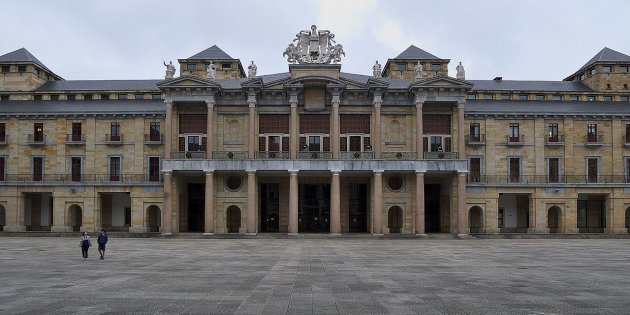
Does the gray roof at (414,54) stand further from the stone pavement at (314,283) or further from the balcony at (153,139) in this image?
the stone pavement at (314,283)

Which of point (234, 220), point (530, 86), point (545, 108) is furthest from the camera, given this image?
point (530, 86)

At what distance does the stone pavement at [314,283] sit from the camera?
1695 cm

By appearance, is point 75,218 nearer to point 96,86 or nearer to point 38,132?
point 38,132

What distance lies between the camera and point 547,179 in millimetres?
63000

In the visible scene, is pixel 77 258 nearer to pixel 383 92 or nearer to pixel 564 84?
pixel 383 92

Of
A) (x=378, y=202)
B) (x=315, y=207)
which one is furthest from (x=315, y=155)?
(x=378, y=202)

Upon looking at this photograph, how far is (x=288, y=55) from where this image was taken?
61.4 meters

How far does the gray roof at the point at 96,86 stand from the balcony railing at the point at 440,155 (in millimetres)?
31751

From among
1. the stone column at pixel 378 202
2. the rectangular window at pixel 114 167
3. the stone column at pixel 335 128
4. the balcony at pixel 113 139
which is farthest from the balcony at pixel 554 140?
the rectangular window at pixel 114 167

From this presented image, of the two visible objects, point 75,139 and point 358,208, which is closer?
point 75,139

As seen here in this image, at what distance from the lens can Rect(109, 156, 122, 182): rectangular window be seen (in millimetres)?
63844

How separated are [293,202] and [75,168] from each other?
24625mm

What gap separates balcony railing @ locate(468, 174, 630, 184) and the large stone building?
5.7 inches

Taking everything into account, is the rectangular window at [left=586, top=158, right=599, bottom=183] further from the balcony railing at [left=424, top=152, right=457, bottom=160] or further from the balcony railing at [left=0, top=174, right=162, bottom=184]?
the balcony railing at [left=0, top=174, right=162, bottom=184]
